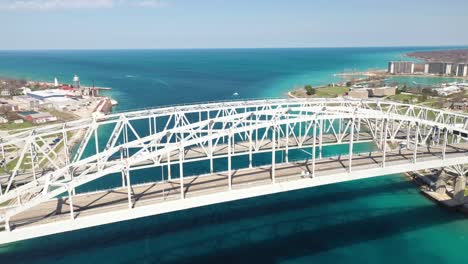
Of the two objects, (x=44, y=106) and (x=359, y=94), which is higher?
(x=359, y=94)

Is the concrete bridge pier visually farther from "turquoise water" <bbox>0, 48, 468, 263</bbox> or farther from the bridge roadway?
the bridge roadway

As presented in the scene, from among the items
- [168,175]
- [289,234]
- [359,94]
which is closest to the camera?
[168,175]

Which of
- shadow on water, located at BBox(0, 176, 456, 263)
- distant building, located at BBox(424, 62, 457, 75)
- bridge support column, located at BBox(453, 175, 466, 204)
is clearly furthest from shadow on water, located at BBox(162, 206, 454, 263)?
distant building, located at BBox(424, 62, 457, 75)

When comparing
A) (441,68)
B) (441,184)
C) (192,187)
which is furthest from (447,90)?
(192,187)

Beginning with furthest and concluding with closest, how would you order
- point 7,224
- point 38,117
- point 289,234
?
point 38,117
point 289,234
point 7,224

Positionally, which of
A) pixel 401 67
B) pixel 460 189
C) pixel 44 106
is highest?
pixel 401 67

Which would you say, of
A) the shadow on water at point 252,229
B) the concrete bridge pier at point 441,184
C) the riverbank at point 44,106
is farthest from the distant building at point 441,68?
the shadow on water at point 252,229

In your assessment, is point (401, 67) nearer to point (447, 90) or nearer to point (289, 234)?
point (447, 90)

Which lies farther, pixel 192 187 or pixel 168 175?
pixel 168 175
